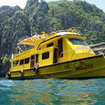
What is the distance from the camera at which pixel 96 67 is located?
9.41 meters

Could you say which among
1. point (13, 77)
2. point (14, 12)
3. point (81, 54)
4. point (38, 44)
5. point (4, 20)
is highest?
point (14, 12)

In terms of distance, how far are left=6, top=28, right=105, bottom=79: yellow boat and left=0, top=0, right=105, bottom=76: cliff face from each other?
37.9 meters

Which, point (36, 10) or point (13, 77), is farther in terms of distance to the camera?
point (36, 10)

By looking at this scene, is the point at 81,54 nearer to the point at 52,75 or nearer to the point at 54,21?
the point at 52,75

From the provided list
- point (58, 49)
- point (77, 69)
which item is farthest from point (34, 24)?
point (77, 69)

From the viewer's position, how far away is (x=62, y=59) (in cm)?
1159

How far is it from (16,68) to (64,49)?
6.99m

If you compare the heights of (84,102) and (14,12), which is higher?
(14,12)

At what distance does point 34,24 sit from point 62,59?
65.0 meters

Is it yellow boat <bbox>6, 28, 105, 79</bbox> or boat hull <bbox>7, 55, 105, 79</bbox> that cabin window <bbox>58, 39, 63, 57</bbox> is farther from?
A: boat hull <bbox>7, 55, 105, 79</bbox>

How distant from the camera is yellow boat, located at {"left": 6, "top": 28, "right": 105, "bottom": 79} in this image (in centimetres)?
963

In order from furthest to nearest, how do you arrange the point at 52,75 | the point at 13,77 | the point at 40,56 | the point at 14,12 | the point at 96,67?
the point at 14,12, the point at 13,77, the point at 40,56, the point at 52,75, the point at 96,67

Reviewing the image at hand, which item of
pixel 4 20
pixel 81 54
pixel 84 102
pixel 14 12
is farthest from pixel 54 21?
pixel 84 102

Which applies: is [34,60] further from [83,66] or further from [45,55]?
[83,66]
